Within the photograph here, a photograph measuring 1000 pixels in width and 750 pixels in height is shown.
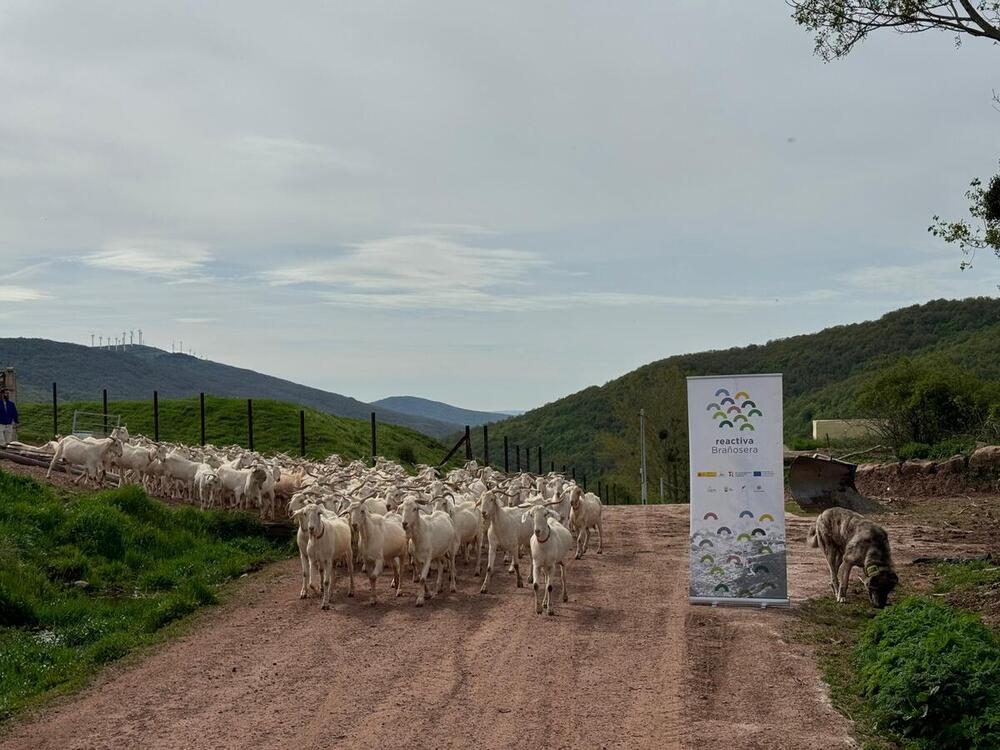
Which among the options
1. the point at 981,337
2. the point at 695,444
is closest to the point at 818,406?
the point at 981,337

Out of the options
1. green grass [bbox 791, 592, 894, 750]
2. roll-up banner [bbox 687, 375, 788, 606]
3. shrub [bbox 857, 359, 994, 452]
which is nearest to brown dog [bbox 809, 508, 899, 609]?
green grass [bbox 791, 592, 894, 750]

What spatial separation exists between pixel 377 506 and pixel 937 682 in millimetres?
11294

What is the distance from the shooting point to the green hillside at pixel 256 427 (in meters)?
44.6

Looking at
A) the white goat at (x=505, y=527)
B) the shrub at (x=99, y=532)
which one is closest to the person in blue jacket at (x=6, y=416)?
the shrub at (x=99, y=532)

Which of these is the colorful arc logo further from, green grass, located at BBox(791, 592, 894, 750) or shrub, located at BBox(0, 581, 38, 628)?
shrub, located at BBox(0, 581, 38, 628)

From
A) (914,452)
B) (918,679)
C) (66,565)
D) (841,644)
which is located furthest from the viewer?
(914,452)

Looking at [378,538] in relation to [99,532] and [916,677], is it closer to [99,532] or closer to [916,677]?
[99,532]

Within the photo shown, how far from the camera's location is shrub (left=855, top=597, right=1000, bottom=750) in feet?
28.3

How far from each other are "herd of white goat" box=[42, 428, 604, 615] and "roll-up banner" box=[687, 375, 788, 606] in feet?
7.23

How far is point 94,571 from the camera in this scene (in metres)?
16.1

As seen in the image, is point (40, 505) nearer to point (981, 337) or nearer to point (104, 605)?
point (104, 605)

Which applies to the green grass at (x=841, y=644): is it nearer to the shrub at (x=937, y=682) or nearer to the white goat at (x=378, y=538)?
the shrub at (x=937, y=682)

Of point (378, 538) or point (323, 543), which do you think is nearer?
point (323, 543)

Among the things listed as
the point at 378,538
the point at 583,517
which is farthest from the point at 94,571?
the point at 583,517
